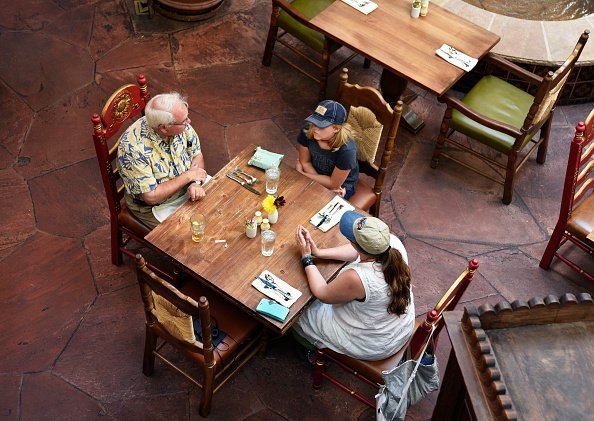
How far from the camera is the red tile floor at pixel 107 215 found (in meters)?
4.21

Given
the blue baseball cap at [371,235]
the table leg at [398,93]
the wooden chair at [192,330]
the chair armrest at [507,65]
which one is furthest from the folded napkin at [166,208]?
the chair armrest at [507,65]

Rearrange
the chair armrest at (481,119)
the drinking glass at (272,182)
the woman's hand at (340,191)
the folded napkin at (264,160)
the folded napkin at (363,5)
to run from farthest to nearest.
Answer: the folded napkin at (363,5)
the chair armrest at (481,119)
the woman's hand at (340,191)
the folded napkin at (264,160)
the drinking glass at (272,182)

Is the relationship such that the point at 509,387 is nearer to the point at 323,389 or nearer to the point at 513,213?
the point at 323,389

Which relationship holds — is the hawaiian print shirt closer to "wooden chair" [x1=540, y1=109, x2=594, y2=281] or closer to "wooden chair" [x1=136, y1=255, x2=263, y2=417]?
"wooden chair" [x1=136, y1=255, x2=263, y2=417]

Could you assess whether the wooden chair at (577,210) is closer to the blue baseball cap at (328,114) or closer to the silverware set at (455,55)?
the silverware set at (455,55)

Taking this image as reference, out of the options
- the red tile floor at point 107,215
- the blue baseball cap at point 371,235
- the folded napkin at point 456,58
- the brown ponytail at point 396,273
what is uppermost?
the blue baseball cap at point 371,235

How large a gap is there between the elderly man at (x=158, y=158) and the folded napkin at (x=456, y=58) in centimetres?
184

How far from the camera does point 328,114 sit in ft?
13.7

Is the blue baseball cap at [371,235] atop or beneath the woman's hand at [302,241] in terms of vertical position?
atop

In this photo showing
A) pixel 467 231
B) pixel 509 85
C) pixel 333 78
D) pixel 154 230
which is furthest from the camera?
pixel 333 78

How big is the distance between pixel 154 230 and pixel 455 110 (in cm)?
239

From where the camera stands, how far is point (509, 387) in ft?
8.57

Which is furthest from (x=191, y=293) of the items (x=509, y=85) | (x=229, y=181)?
(x=509, y=85)

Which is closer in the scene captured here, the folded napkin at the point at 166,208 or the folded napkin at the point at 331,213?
the folded napkin at the point at 331,213
